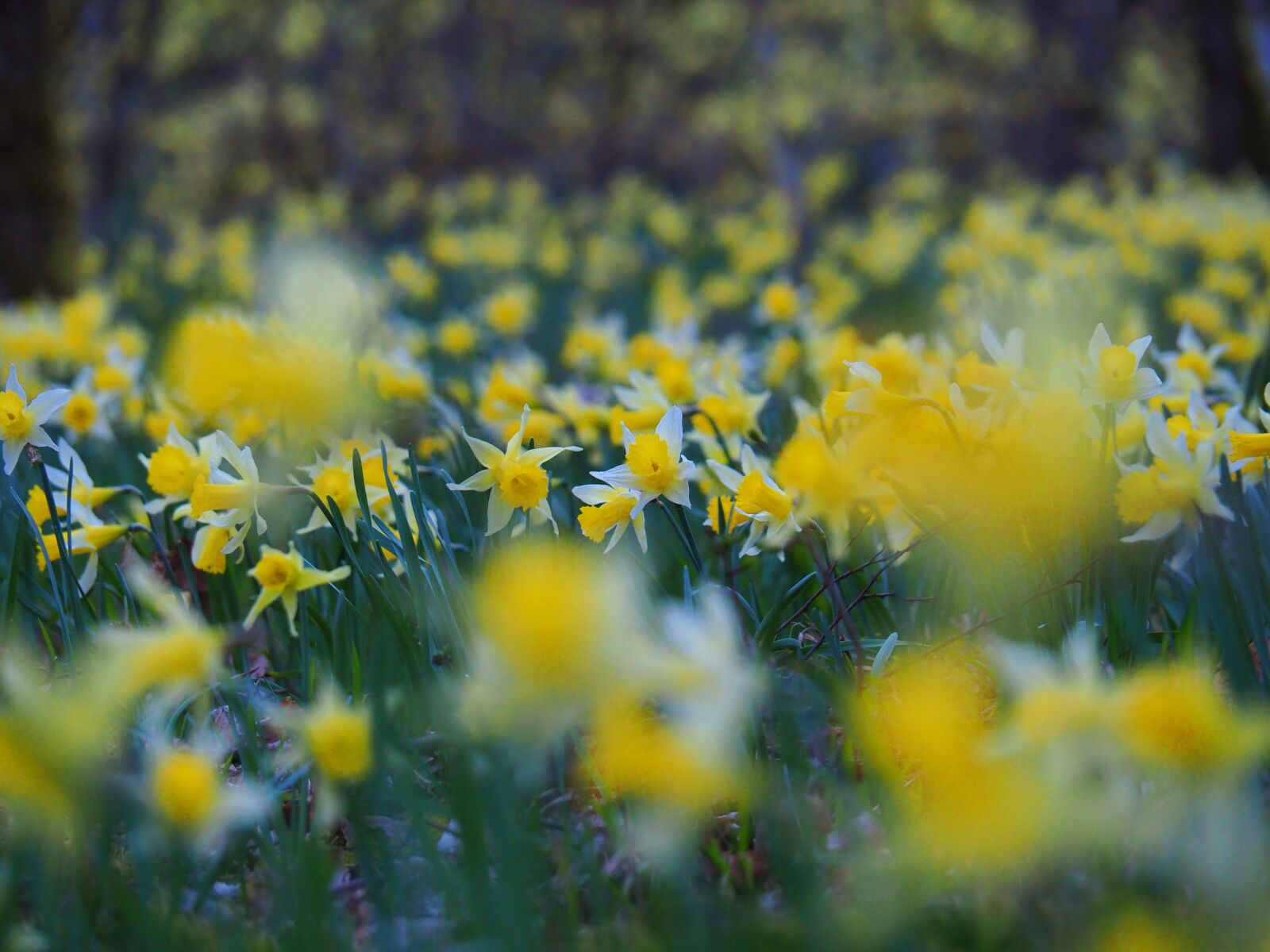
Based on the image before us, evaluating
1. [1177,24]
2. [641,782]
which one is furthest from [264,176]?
[641,782]

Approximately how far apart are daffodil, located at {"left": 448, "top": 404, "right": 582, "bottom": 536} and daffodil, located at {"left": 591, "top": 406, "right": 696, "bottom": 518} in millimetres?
103

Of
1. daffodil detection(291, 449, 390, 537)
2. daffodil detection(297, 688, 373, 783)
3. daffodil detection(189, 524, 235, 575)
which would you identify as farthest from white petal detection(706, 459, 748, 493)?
daffodil detection(189, 524, 235, 575)

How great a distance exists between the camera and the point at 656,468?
1482 millimetres

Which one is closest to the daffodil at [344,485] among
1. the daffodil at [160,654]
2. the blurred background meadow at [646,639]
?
the blurred background meadow at [646,639]

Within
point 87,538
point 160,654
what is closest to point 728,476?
point 160,654

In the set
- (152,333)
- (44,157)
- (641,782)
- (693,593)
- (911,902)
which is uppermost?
(44,157)

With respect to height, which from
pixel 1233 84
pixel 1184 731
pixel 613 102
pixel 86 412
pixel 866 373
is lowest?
pixel 1184 731

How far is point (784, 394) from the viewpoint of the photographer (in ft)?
10.6

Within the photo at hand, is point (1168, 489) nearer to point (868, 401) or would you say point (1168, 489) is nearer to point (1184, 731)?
point (868, 401)

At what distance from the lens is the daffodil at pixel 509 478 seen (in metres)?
1.53

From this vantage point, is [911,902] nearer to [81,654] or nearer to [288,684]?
[288,684]

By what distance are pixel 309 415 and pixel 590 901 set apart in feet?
2.41

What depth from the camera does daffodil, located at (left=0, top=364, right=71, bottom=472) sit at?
1584 millimetres

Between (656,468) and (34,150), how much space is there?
4.92 meters
